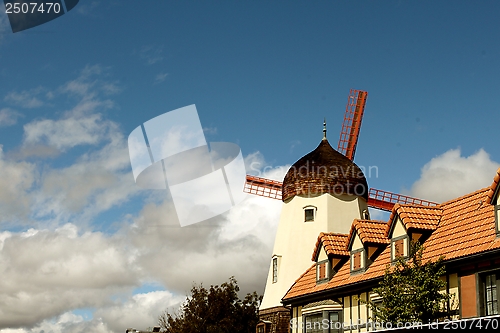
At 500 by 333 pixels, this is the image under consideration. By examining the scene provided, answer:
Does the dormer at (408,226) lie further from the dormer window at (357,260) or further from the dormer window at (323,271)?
the dormer window at (323,271)

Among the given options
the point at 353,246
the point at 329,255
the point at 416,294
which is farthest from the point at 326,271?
the point at 416,294

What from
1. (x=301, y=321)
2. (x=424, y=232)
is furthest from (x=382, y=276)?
(x=301, y=321)

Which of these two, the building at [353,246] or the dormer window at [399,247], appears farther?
the dormer window at [399,247]

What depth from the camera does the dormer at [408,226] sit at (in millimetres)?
25453

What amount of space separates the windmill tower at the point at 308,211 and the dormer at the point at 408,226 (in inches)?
562

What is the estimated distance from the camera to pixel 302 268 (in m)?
40.0

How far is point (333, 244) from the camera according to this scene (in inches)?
1251

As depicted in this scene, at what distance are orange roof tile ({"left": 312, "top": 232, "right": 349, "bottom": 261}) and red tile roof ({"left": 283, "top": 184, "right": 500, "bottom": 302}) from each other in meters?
1.68

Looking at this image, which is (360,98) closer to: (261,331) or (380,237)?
(261,331)

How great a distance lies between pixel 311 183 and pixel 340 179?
180 cm

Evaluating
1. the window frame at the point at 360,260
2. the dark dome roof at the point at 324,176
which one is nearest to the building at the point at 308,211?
the dark dome roof at the point at 324,176

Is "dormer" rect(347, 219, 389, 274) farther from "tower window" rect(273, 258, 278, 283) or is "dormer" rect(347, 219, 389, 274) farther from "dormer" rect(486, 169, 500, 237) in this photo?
"tower window" rect(273, 258, 278, 283)

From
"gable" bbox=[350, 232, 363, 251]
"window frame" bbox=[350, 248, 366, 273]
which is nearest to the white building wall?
"gable" bbox=[350, 232, 363, 251]

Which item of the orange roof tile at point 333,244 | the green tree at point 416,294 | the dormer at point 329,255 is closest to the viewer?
the green tree at point 416,294
